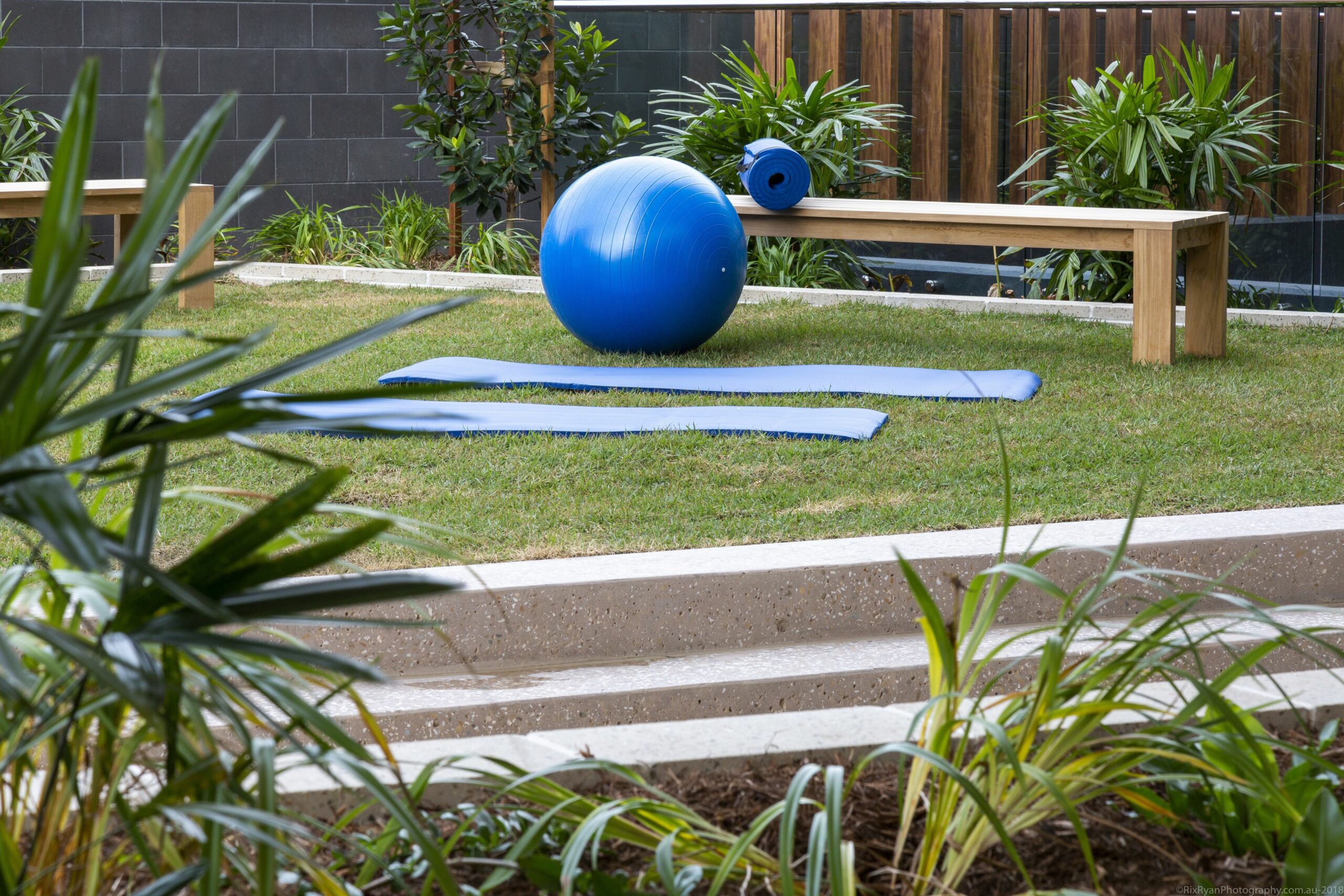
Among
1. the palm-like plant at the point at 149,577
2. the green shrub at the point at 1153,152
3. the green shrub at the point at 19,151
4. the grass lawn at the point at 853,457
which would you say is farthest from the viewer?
the green shrub at the point at 19,151

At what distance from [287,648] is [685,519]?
2.61 m

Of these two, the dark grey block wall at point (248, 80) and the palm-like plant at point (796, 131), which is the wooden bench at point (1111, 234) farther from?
the dark grey block wall at point (248, 80)

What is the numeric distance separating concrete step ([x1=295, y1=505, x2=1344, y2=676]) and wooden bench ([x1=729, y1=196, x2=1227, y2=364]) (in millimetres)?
2632

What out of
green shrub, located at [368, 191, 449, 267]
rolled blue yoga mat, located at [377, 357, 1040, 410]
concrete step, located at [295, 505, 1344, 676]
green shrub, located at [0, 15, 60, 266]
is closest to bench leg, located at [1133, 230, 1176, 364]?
rolled blue yoga mat, located at [377, 357, 1040, 410]

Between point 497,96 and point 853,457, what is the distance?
19.1 feet

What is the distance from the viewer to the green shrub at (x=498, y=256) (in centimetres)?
895

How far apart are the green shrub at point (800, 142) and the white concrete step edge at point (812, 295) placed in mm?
385

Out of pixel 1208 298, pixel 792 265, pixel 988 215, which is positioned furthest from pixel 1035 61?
pixel 1208 298

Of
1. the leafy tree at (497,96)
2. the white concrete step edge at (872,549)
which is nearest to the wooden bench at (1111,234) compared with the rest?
the white concrete step edge at (872,549)

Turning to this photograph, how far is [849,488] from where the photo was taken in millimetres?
3902

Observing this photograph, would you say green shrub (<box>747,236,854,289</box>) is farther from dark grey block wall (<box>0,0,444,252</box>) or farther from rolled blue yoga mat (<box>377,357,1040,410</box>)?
dark grey block wall (<box>0,0,444,252</box>)

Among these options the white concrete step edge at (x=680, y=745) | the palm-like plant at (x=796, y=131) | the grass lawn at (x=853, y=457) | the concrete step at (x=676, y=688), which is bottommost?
the concrete step at (x=676, y=688)

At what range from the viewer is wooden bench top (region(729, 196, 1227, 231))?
580cm

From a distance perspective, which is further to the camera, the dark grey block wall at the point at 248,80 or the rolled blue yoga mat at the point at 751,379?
the dark grey block wall at the point at 248,80
